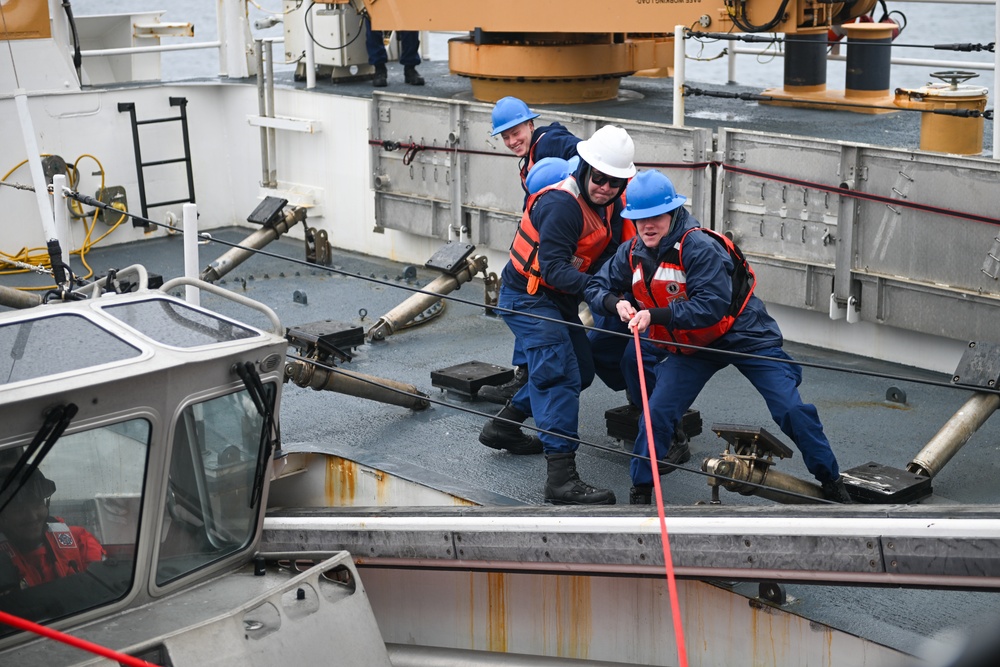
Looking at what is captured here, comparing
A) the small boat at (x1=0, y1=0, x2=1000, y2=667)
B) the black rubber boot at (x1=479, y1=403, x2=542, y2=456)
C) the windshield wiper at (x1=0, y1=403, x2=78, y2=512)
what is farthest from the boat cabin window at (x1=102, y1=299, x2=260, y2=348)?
the black rubber boot at (x1=479, y1=403, x2=542, y2=456)

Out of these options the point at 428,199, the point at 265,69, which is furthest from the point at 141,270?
the point at 265,69

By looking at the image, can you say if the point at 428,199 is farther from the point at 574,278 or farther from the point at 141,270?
the point at 141,270

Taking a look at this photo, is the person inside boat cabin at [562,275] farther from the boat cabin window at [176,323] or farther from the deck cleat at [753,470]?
the boat cabin window at [176,323]

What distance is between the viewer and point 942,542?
3719mm

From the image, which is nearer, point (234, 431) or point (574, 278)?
point (234, 431)

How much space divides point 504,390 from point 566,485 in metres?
1.42

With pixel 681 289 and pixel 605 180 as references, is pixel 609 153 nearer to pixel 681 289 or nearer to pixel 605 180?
pixel 605 180

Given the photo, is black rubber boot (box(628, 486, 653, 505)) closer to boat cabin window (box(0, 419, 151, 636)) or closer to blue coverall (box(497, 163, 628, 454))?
blue coverall (box(497, 163, 628, 454))

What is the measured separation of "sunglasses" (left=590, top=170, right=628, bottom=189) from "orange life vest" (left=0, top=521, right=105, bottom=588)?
2560mm

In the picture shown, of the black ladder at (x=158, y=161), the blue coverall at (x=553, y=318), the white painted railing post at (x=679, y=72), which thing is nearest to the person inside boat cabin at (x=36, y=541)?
the blue coverall at (x=553, y=318)

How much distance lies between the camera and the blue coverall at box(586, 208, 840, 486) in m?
4.66

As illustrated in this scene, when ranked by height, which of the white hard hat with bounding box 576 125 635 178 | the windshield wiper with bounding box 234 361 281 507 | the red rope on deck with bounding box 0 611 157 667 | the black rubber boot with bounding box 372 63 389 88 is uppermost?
the black rubber boot with bounding box 372 63 389 88

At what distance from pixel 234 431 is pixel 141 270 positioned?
80 cm

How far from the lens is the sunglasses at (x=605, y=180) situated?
5.09 meters
